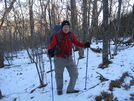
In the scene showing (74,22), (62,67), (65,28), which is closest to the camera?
(65,28)

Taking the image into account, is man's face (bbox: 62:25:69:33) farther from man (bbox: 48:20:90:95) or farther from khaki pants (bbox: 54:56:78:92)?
khaki pants (bbox: 54:56:78:92)

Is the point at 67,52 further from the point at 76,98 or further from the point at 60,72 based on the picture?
the point at 76,98

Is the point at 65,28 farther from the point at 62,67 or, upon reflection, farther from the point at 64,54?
the point at 62,67

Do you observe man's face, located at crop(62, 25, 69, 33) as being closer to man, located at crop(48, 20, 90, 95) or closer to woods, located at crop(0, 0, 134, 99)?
man, located at crop(48, 20, 90, 95)

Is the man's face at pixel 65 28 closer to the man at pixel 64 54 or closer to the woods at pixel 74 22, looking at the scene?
the man at pixel 64 54

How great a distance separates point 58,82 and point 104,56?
3261 millimetres

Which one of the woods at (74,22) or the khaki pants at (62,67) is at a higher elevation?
the woods at (74,22)

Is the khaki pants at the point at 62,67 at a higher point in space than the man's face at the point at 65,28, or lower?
lower

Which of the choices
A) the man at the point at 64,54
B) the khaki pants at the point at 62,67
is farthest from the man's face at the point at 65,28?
the khaki pants at the point at 62,67

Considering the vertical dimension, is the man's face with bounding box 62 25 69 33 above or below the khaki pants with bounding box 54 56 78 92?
above

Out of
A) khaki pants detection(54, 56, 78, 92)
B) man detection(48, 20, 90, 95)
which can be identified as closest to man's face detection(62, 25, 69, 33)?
man detection(48, 20, 90, 95)

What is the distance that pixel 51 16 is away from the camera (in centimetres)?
1354

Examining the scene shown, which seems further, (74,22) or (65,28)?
(74,22)

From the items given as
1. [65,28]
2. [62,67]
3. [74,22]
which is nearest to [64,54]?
[62,67]
